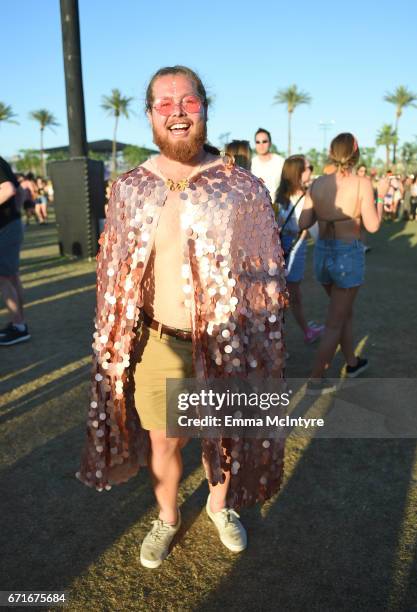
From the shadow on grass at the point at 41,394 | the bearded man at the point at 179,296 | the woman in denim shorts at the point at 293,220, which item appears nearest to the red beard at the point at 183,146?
the bearded man at the point at 179,296

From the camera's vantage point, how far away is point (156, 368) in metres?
2.04

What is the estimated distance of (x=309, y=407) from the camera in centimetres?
354

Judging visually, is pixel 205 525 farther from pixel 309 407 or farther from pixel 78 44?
pixel 78 44

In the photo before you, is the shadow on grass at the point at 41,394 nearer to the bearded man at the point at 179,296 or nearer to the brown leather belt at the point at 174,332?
the bearded man at the point at 179,296

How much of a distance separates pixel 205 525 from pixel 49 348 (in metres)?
2.93

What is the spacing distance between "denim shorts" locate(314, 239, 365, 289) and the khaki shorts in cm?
183

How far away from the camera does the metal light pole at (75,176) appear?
876 centimetres

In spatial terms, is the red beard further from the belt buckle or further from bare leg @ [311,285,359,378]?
bare leg @ [311,285,359,378]

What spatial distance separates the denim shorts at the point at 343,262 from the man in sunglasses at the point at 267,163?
1777mm

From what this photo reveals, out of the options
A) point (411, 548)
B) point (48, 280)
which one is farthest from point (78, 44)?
point (411, 548)

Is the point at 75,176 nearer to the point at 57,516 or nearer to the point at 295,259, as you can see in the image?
the point at 295,259

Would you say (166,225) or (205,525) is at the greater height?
(166,225)

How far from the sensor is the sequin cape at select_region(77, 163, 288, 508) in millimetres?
1850

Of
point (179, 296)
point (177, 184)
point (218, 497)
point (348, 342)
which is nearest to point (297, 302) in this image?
point (348, 342)
